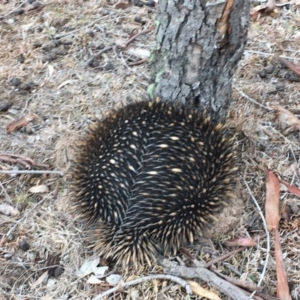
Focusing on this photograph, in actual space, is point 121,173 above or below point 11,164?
above

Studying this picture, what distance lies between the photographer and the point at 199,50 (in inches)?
94.1

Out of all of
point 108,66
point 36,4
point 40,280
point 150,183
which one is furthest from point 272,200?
point 36,4

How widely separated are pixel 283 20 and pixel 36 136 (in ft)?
6.04

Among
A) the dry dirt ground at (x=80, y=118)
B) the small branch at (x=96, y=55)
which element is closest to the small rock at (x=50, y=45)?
the dry dirt ground at (x=80, y=118)

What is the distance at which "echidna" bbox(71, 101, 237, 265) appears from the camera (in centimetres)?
218

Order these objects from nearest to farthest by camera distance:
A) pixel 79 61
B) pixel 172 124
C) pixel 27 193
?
pixel 172 124
pixel 27 193
pixel 79 61

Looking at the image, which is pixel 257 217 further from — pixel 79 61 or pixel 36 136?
pixel 79 61

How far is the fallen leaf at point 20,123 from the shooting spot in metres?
2.94

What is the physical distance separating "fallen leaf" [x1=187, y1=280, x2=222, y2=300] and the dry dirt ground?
1.4 inches

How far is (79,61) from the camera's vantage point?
3.39 meters

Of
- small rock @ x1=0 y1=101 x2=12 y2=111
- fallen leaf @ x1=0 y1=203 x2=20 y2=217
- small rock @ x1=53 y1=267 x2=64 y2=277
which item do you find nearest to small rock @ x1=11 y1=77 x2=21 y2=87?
small rock @ x1=0 y1=101 x2=12 y2=111

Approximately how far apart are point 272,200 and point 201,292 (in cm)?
58

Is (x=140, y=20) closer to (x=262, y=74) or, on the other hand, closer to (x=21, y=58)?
(x=21, y=58)

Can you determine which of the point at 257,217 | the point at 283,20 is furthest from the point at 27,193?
the point at 283,20
